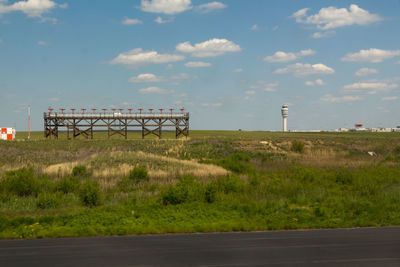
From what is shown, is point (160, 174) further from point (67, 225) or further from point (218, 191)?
point (67, 225)

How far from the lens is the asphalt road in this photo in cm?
988

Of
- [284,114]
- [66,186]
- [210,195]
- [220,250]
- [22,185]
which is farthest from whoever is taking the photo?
[284,114]

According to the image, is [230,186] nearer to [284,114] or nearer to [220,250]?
[220,250]

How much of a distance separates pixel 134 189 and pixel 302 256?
14.6m

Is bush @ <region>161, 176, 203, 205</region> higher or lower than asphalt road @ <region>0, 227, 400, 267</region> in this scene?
higher

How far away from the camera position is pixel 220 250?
36.1ft

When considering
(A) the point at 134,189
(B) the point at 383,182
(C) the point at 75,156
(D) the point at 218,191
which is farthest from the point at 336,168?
(C) the point at 75,156

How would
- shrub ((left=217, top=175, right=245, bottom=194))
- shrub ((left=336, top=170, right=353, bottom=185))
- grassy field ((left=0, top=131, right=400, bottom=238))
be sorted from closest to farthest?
grassy field ((left=0, top=131, right=400, bottom=238)) → shrub ((left=217, top=175, right=245, bottom=194)) → shrub ((left=336, top=170, right=353, bottom=185))

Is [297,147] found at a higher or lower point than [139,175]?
higher

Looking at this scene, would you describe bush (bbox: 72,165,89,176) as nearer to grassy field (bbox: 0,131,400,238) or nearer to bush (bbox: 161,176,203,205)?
grassy field (bbox: 0,131,400,238)

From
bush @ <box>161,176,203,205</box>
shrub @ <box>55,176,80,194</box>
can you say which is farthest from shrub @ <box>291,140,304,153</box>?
shrub @ <box>55,176,80,194</box>

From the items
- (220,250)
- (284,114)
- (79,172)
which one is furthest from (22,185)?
(284,114)

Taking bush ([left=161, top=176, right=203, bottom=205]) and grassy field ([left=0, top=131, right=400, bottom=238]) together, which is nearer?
grassy field ([left=0, top=131, right=400, bottom=238])

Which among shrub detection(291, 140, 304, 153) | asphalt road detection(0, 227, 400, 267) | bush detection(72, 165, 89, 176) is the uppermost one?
shrub detection(291, 140, 304, 153)
